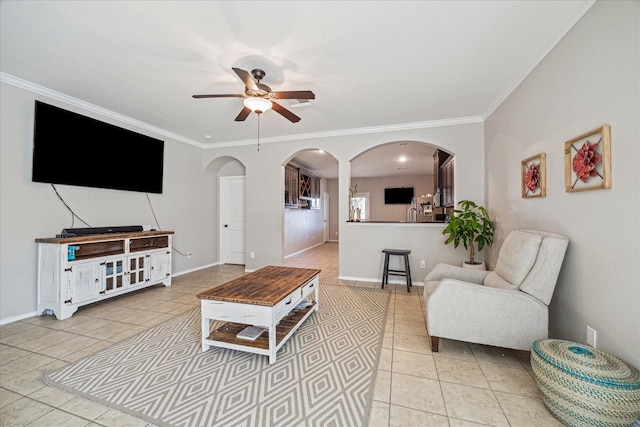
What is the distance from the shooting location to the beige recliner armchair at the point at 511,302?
1864 millimetres

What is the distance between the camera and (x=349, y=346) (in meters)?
2.25

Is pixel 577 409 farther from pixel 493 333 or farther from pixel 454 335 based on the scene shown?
pixel 454 335

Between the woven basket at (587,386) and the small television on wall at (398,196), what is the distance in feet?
27.0

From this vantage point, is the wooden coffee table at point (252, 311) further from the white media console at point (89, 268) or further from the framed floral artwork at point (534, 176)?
the framed floral artwork at point (534, 176)

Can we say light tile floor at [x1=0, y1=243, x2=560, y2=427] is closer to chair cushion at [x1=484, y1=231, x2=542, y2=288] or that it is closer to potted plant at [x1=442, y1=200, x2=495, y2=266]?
chair cushion at [x1=484, y1=231, x2=542, y2=288]

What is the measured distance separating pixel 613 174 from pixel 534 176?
0.84 meters

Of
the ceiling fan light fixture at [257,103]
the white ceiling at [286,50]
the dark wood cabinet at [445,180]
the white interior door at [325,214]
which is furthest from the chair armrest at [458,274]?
the white interior door at [325,214]

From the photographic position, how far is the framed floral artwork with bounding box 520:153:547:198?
7.21 feet

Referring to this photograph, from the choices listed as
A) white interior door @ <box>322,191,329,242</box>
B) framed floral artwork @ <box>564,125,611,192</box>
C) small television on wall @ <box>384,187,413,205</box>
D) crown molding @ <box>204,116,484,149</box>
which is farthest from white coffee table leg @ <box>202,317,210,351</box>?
small television on wall @ <box>384,187,413,205</box>

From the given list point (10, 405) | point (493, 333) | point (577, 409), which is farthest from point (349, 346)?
point (10, 405)

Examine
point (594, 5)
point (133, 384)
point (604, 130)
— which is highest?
point (594, 5)

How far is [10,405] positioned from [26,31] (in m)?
2.62

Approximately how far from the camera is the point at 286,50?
2162mm

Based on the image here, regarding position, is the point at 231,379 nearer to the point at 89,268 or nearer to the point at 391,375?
the point at 391,375
